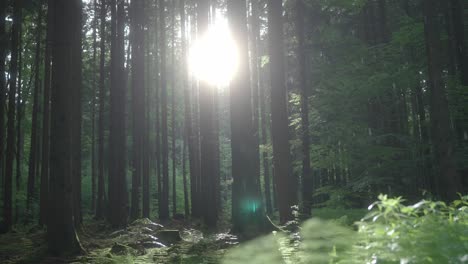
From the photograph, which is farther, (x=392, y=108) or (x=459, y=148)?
(x=392, y=108)

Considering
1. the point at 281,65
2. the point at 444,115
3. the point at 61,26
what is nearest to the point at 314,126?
the point at 281,65

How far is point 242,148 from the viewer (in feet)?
32.0

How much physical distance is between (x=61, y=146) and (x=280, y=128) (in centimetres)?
637

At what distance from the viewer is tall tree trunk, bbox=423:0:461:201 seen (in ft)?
33.9

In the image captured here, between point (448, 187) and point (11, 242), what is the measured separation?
12.8 metres

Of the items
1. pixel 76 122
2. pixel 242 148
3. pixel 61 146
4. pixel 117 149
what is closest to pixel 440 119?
pixel 242 148

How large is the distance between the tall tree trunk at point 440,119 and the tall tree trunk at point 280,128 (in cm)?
424

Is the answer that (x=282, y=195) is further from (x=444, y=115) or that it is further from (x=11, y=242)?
(x=11, y=242)

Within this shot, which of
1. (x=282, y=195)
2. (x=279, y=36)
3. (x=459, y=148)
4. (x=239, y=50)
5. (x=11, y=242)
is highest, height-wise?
(x=279, y=36)

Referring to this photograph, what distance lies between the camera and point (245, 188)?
9508 millimetres

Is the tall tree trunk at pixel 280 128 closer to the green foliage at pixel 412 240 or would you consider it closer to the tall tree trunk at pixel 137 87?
the green foliage at pixel 412 240

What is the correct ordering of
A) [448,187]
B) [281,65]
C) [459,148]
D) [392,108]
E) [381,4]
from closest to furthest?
[448,187] < [281,65] < [459,148] < [392,108] < [381,4]

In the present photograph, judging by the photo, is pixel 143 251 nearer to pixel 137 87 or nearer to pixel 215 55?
pixel 137 87

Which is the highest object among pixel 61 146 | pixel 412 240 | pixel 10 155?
pixel 10 155
